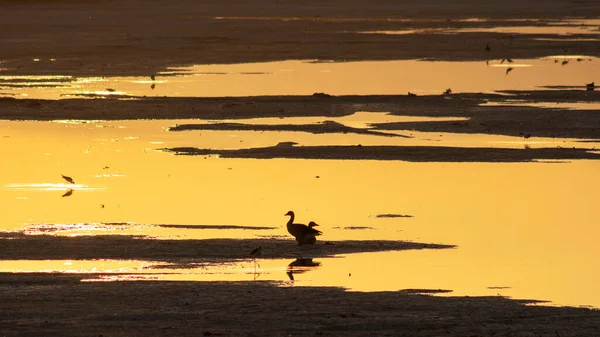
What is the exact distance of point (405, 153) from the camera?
96.4 ft

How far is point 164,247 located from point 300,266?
1983 millimetres

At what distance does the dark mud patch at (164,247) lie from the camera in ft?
61.1

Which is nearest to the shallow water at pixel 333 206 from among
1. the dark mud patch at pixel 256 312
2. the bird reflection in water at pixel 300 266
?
the bird reflection in water at pixel 300 266

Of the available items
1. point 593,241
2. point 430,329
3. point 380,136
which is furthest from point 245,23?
point 430,329

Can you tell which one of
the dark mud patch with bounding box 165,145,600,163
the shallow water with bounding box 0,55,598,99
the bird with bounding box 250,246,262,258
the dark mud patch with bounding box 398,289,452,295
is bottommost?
the dark mud patch with bounding box 398,289,452,295

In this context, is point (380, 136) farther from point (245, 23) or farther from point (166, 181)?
point (245, 23)

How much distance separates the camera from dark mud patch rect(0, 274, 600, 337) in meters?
14.3

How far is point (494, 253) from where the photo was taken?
18906 millimetres

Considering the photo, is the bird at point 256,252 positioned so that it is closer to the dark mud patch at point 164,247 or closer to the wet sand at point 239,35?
the dark mud patch at point 164,247

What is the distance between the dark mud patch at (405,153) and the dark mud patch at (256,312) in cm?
1247

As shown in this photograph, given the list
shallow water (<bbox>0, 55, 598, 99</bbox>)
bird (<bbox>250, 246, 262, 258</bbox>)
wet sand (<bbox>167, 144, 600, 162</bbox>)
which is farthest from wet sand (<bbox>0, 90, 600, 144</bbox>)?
bird (<bbox>250, 246, 262, 258</bbox>)

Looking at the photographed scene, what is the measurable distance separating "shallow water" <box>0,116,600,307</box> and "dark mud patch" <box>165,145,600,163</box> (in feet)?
1.85

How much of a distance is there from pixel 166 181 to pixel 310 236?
7317 mm

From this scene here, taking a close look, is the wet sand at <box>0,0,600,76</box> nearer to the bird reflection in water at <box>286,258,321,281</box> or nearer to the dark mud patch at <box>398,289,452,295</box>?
the bird reflection in water at <box>286,258,321,281</box>
